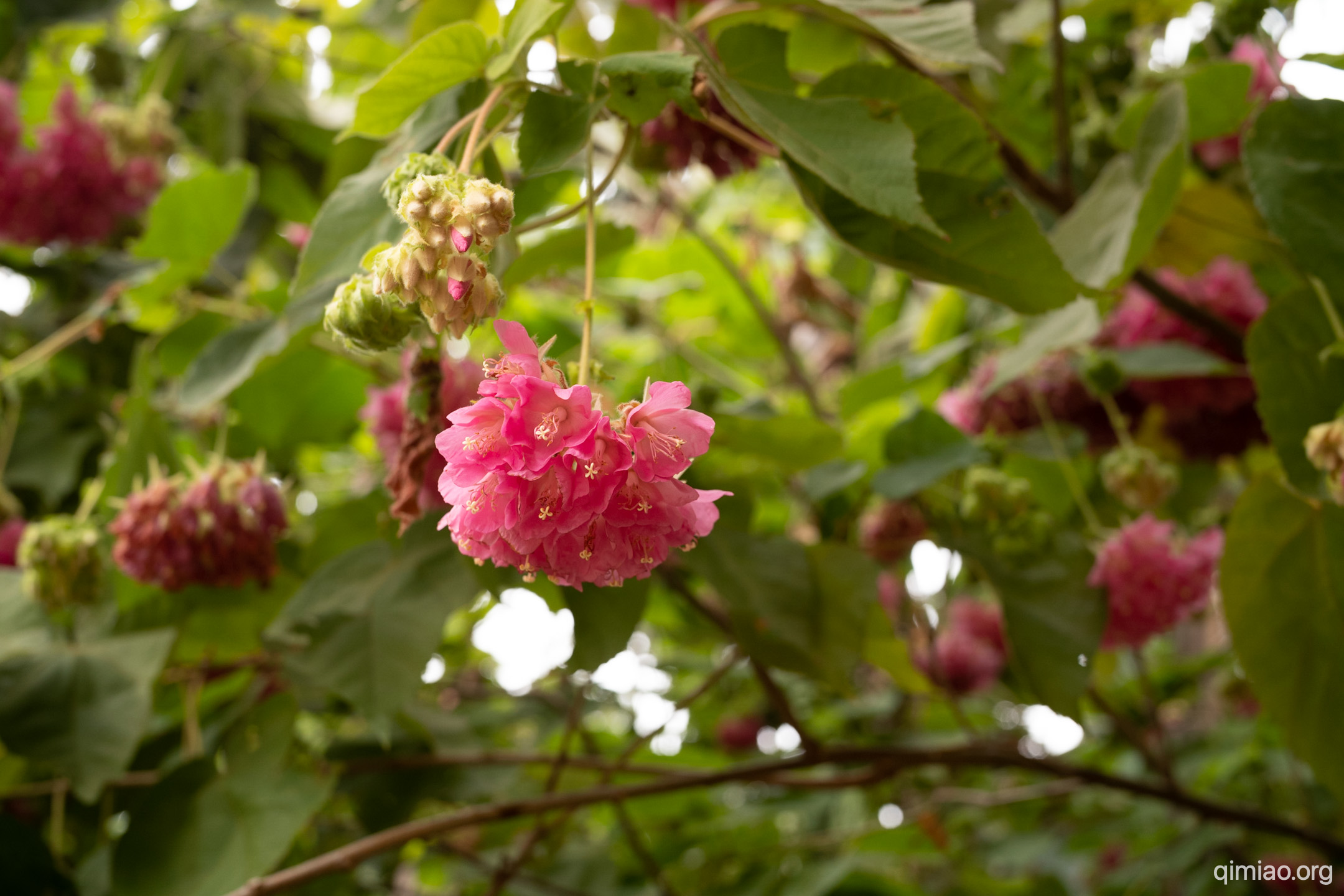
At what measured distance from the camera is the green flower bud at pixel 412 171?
2.02 feet

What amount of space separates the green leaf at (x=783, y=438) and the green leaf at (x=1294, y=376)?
0.44 m

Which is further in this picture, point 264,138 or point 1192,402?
point 264,138

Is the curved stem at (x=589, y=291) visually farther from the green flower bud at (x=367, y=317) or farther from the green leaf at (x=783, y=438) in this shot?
the green leaf at (x=783, y=438)

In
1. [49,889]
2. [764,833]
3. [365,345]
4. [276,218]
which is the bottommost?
[764,833]

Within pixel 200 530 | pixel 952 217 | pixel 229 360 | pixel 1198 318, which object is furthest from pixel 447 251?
pixel 1198 318

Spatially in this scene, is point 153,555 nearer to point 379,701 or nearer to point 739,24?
point 379,701

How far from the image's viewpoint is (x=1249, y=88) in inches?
54.3

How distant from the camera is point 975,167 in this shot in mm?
866

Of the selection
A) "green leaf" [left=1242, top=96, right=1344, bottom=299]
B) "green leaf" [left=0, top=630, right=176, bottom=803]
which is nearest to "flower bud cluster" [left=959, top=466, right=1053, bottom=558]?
"green leaf" [left=1242, top=96, right=1344, bottom=299]

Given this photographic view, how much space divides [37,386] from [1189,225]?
65.1 inches

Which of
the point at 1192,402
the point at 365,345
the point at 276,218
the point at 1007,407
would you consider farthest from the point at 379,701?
the point at 276,218

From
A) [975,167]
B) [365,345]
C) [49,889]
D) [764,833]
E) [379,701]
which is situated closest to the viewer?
[365,345]

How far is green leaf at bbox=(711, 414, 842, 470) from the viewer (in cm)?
116

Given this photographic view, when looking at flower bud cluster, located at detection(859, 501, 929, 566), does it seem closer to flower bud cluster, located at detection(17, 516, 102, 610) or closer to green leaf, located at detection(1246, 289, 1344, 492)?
→ green leaf, located at detection(1246, 289, 1344, 492)
